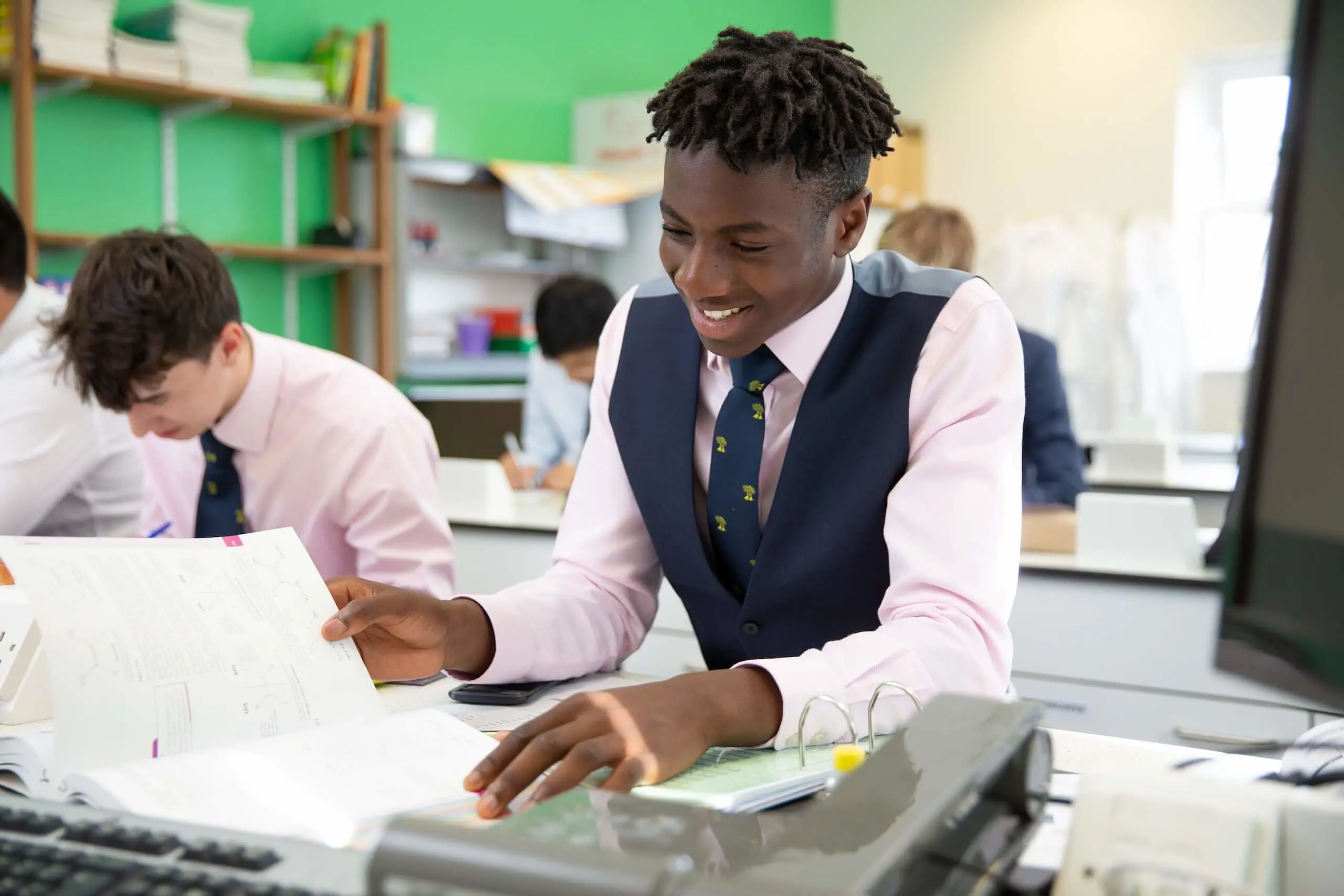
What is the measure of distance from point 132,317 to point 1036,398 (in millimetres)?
2023

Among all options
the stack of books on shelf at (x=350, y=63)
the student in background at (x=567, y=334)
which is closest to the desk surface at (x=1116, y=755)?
the student in background at (x=567, y=334)

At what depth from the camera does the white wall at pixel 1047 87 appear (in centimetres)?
609

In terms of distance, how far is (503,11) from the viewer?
5355 mm

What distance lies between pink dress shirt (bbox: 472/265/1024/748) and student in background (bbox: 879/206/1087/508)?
1745 mm

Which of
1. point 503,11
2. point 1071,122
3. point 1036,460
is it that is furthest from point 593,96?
point 1036,460

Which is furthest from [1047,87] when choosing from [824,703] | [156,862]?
[156,862]

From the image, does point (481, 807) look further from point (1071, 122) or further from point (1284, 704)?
point (1071, 122)

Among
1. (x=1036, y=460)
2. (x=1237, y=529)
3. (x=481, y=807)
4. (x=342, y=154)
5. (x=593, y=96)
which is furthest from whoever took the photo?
(x=593, y=96)

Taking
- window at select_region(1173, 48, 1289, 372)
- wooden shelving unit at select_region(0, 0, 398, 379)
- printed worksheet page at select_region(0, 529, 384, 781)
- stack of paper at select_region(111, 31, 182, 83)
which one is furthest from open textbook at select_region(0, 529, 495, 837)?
window at select_region(1173, 48, 1289, 372)

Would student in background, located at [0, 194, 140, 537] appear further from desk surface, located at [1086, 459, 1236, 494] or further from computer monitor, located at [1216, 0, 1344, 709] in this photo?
desk surface, located at [1086, 459, 1236, 494]

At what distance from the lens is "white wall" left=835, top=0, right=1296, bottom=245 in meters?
6.09

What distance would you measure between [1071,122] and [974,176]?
1.73 ft

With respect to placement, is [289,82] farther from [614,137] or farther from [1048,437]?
[1048,437]

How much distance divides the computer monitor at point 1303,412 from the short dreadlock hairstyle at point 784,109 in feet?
1.92
